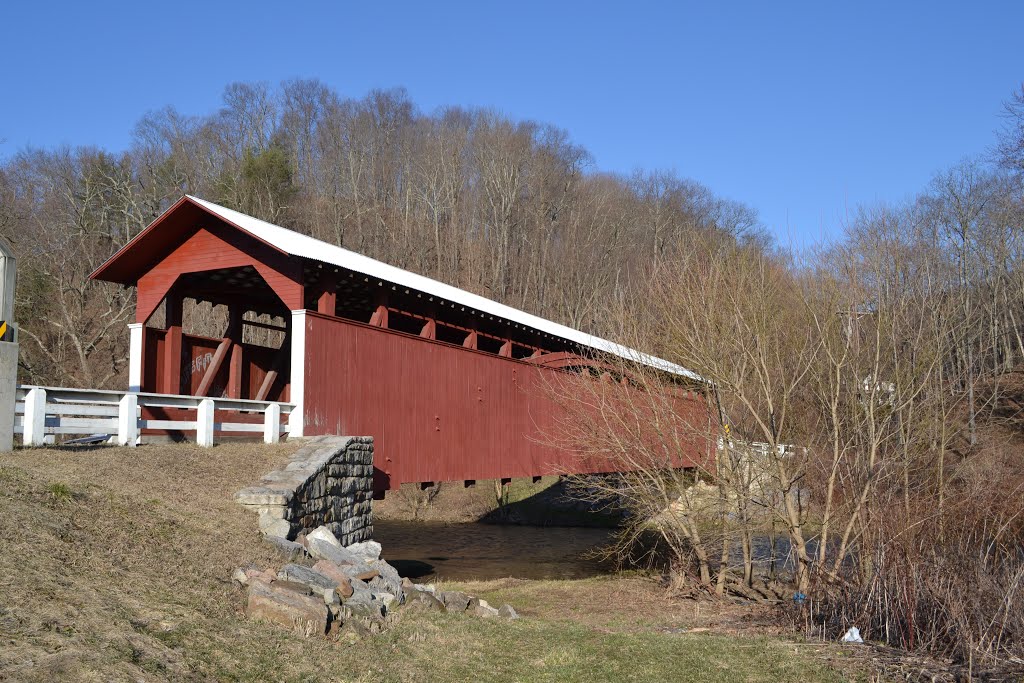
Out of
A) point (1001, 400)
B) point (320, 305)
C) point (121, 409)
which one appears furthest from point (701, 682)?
point (1001, 400)

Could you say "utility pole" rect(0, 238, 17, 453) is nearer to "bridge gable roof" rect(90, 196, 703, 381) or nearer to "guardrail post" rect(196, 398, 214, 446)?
"guardrail post" rect(196, 398, 214, 446)

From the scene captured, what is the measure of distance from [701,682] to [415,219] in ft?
106

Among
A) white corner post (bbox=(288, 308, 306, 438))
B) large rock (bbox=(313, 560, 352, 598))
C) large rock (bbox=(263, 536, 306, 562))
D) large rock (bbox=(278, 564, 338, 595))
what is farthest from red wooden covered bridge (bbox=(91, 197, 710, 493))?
large rock (bbox=(278, 564, 338, 595))

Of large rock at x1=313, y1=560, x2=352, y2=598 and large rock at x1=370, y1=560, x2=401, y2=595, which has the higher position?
large rock at x1=313, y1=560, x2=352, y2=598

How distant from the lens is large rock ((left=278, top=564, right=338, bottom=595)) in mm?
7320

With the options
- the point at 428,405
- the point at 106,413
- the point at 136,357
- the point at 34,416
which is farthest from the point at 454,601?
Answer: the point at 136,357

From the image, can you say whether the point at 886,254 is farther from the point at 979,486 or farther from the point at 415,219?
the point at 415,219

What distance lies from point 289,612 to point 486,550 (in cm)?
1536

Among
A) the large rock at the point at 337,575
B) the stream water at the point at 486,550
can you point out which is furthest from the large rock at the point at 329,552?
the stream water at the point at 486,550

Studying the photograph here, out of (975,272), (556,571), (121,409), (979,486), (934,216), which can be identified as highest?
(934,216)

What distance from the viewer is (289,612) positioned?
6.57m

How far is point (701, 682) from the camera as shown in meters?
6.89

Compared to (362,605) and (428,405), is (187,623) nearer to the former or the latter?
(362,605)

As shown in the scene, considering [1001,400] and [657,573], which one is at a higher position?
[1001,400]
